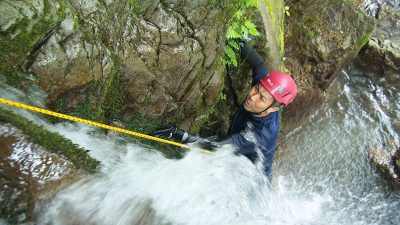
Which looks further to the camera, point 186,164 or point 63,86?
point 186,164

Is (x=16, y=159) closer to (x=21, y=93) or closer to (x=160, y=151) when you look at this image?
(x=21, y=93)

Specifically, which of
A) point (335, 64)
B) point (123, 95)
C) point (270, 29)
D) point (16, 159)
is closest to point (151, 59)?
point (123, 95)

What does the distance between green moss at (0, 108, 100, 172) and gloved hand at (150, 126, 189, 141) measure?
154cm

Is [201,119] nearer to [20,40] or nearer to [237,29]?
[237,29]

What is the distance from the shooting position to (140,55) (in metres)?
4.42

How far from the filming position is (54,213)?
10.1 ft

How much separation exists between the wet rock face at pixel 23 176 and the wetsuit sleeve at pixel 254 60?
12.8 ft

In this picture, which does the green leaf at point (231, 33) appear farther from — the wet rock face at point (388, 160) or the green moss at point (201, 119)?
the wet rock face at point (388, 160)

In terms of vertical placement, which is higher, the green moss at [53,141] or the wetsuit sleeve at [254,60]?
the wetsuit sleeve at [254,60]

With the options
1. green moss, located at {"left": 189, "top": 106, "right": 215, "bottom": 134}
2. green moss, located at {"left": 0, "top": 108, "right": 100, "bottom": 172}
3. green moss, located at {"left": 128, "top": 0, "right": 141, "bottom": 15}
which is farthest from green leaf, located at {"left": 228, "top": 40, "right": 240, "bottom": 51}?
green moss, located at {"left": 0, "top": 108, "right": 100, "bottom": 172}

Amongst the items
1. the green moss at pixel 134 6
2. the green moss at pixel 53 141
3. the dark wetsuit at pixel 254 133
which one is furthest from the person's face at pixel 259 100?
the green moss at pixel 53 141

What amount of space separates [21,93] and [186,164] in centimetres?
244

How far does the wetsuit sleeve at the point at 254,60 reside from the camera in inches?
241

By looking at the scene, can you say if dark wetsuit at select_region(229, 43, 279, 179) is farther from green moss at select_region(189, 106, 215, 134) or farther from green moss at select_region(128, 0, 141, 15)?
green moss at select_region(128, 0, 141, 15)
